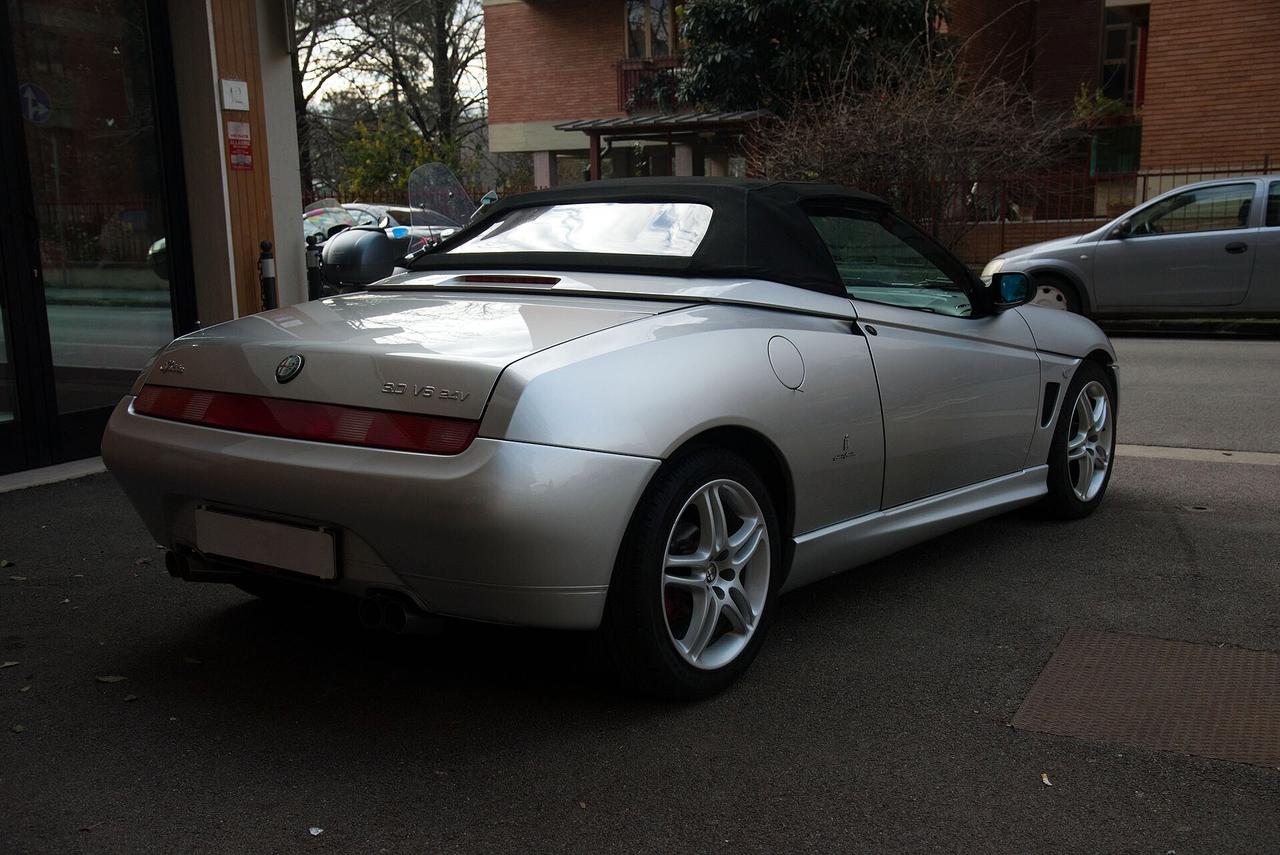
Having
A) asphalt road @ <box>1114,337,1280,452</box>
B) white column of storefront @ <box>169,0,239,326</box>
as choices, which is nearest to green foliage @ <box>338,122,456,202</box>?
asphalt road @ <box>1114,337,1280,452</box>

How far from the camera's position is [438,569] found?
9.62 feet

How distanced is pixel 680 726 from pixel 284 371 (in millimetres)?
1386

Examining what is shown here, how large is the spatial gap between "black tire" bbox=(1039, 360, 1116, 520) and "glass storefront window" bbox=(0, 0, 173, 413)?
5.23 m

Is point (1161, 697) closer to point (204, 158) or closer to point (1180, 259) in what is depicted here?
point (204, 158)

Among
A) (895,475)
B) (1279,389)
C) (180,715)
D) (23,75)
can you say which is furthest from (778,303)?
(1279,389)

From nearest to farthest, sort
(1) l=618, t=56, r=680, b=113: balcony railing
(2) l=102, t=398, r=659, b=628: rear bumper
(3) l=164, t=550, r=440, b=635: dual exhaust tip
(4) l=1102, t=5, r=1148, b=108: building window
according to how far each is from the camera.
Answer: (2) l=102, t=398, r=659, b=628: rear bumper, (3) l=164, t=550, r=440, b=635: dual exhaust tip, (4) l=1102, t=5, r=1148, b=108: building window, (1) l=618, t=56, r=680, b=113: balcony railing

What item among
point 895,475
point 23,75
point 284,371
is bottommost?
point 895,475

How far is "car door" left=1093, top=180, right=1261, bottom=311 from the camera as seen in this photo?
12.6 metres

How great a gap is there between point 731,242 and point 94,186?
16.0 feet

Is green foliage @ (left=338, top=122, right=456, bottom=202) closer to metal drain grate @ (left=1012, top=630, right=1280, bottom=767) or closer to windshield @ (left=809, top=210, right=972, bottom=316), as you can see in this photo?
windshield @ (left=809, top=210, right=972, bottom=316)

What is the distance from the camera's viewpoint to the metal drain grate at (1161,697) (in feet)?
10.2

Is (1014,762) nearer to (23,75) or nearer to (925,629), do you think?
(925,629)

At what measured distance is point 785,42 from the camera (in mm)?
22469

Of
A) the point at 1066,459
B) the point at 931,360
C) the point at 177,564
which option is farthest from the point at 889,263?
the point at 177,564
